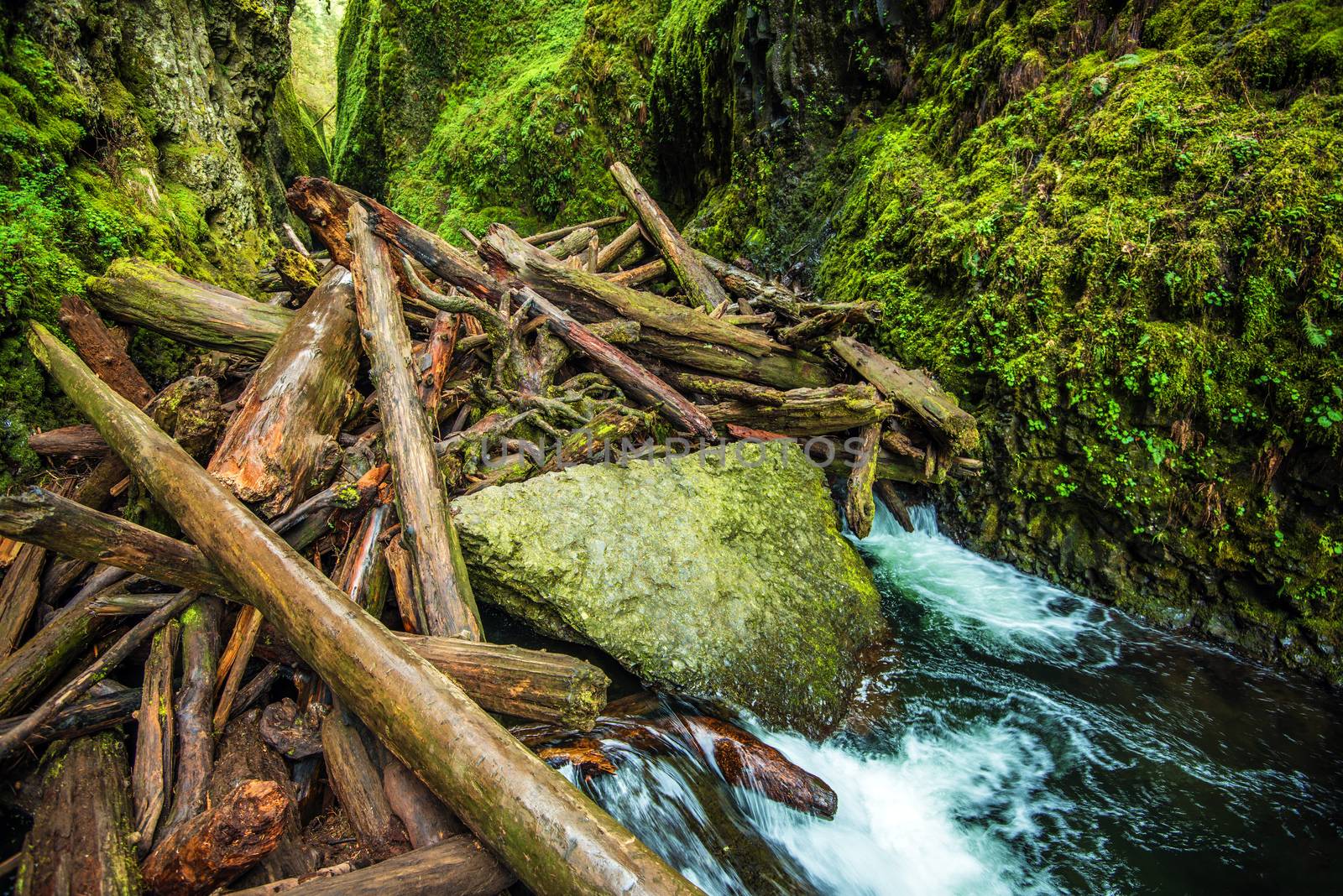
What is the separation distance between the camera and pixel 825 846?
3.02 m

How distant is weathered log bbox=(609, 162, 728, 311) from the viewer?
6.66 metres

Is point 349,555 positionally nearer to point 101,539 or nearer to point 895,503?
point 101,539

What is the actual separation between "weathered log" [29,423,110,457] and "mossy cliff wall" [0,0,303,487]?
0.10 metres

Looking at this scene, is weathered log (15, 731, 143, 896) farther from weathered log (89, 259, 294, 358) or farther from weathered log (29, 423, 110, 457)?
weathered log (89, 259, 294, 358)

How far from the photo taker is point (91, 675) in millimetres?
2496

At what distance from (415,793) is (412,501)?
4.99 feet

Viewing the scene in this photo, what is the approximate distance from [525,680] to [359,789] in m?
0.83

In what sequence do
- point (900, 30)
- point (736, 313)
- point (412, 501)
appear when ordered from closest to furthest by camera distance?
point (412, 501) < point (736, 313) < point (900, 30)

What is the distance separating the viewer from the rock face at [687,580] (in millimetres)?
3400

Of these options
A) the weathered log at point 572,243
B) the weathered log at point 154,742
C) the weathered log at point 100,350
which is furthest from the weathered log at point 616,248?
the weathered log at point 154,742

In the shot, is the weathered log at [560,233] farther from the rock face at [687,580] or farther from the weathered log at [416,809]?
the weathered log at [416,809]

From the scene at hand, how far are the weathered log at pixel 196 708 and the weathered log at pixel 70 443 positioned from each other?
167 cm

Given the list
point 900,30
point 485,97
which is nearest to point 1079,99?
point 900,30

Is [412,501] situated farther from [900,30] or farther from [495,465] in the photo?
[900,30]
